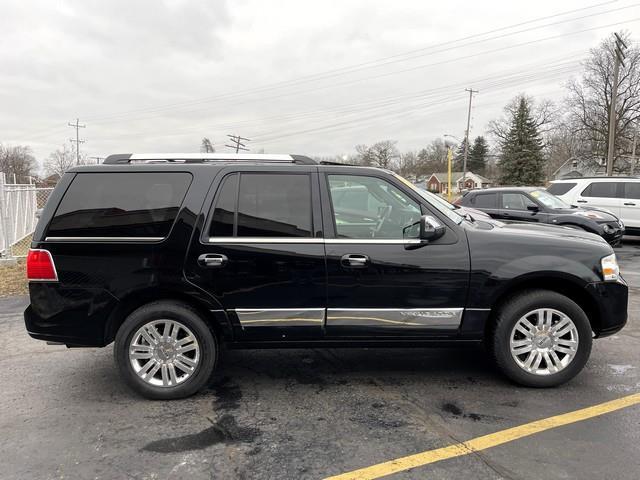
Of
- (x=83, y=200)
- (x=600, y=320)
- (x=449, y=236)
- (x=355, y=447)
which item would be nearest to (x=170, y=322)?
(x=83, y=200)

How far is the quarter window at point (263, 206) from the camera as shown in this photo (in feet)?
12.2

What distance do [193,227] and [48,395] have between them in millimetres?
1847

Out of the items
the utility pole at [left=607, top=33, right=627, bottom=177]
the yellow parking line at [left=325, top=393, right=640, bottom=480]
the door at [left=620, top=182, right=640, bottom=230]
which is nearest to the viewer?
the yellow parking line at [left=325, top=393, right=640, bottom=480]

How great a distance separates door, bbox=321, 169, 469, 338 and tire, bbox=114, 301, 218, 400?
1.00m

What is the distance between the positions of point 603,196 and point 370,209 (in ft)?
37.9

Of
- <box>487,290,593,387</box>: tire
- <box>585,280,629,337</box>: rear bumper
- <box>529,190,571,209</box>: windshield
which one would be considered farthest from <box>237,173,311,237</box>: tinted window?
<box>529,190,571,209</box>: windshield

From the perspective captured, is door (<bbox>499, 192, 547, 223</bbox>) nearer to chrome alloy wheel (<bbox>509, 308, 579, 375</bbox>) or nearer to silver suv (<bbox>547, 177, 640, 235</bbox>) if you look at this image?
silver suv (<bbox>547, 177, 640, 235</bbox>)

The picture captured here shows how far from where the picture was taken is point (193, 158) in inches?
157

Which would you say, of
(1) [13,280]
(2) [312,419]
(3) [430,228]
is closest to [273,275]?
(2) [312,419]

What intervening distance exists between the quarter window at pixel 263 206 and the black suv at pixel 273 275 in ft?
0.04

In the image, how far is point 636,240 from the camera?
1370cm

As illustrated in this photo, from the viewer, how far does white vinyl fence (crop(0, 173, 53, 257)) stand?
1014 cm

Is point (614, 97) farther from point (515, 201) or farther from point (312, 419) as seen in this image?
point (312, 419)

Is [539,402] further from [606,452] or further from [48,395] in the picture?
[48,395]
